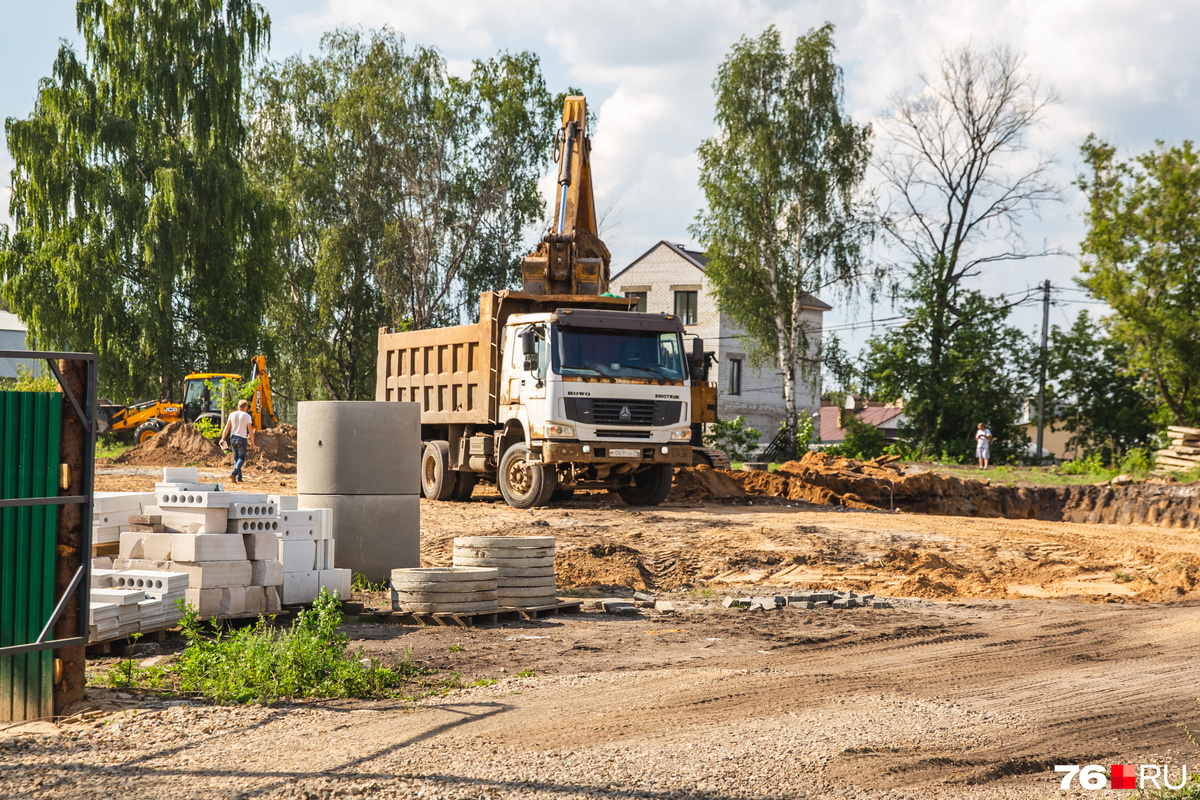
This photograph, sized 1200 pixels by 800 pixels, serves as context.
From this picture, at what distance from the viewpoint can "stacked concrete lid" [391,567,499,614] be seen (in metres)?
9.39

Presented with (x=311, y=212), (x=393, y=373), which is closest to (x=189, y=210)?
(x=311, y=212)

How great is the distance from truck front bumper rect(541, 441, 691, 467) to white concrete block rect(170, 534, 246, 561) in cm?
830

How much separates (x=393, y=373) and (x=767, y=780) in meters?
16.6

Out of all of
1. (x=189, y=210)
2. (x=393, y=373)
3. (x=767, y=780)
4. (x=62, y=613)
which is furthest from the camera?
(x=189, y=210)

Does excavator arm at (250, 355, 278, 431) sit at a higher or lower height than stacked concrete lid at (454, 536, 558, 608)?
higher

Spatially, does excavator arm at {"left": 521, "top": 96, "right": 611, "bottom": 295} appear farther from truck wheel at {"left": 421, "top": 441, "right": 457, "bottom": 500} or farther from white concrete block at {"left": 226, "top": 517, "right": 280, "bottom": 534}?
white concrete block at {"left": 226, "top": 517, "right": 280, "bottom": 534}

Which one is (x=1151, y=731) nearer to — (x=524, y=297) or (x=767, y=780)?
(x=767, y=780)

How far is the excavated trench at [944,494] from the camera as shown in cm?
2130

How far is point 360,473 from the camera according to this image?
35.7 ft

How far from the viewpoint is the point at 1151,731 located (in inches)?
242

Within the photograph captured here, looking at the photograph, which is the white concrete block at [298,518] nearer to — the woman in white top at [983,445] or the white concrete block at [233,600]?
the white concrete block at [233,600]

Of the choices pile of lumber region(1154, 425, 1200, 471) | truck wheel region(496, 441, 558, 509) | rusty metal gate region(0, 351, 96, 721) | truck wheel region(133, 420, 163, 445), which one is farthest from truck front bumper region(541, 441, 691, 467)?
truck wheel region(133, 420, 163, 445)

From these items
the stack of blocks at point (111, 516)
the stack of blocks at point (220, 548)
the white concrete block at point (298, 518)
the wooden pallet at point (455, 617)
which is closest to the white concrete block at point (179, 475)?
the stack of blocks at point (220, 548)

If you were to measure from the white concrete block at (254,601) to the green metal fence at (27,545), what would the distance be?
8.86ft
